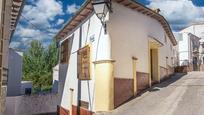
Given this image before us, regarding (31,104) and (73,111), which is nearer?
(73,111)

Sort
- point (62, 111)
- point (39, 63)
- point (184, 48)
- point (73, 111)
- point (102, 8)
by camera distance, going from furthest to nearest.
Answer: point (39, 63), point (184, 48), point (62, 111), point (73, 111), point (102, 8)

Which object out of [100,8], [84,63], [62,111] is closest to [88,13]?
[100,8]

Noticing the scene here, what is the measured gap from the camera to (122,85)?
453 inches

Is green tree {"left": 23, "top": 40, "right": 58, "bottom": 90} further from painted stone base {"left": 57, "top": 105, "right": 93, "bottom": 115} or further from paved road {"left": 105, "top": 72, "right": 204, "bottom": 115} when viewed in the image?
paved road {"left": 105, "top": 72, "right": 204, "bottom": 115}

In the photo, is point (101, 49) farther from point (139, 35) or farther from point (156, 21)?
point (156, 21)

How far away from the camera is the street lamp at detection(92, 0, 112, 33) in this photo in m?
10.8

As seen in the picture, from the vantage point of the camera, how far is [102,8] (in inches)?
425

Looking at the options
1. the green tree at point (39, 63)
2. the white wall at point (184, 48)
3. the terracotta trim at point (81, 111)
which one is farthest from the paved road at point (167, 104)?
the green tree at point (39, 63)

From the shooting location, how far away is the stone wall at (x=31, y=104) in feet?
71.6

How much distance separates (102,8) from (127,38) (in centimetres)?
226

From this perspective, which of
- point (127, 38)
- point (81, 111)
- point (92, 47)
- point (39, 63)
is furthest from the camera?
point (39, 63)

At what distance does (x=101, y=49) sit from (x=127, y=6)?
104 inches

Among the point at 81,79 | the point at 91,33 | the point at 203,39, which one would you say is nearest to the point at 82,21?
the point at 91,33

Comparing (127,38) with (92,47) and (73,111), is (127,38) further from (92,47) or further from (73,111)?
(73,111)
